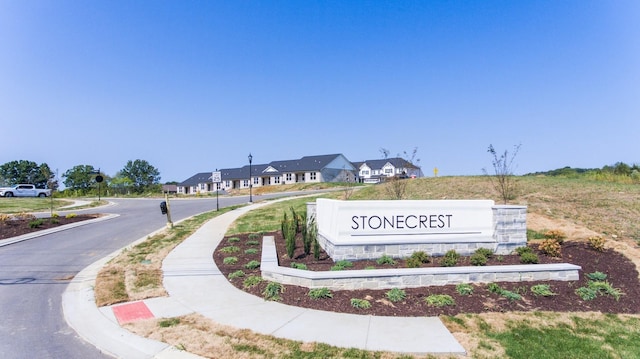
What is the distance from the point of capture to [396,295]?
6801 millimetres

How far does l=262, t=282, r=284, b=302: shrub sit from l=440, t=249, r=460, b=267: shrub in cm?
431

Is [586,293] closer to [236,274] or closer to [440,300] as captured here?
[440,300]

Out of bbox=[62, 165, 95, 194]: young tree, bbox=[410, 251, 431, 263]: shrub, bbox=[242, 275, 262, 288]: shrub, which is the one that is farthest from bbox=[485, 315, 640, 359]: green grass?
bbox=[62, 165, 95, 194]: young tree

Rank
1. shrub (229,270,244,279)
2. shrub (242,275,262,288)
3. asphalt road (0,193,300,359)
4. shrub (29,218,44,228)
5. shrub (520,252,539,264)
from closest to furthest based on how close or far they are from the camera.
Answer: asphalt road (0,193,300,359) < shrub (242,275,262,288) < shrub (229,270,244,279) < shrub (520,252,539,264) < shrub (29,218,44,228)

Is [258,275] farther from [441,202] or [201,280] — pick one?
[441,202]

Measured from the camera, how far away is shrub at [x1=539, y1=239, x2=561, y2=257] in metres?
9.49

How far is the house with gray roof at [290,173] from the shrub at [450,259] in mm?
55586

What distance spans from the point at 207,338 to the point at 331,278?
2.89 metres

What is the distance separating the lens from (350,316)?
604 cm

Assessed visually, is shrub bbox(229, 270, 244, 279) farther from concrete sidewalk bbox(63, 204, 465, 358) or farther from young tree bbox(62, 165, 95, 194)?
young tree bbox(62, 165, 95, 194)

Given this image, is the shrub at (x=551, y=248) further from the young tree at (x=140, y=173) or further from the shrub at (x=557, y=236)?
the young tree at (x=140, y=173)

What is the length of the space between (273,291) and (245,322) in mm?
1390

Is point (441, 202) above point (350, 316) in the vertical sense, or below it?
above

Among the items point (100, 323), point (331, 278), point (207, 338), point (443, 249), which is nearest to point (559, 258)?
point (443, 249)
